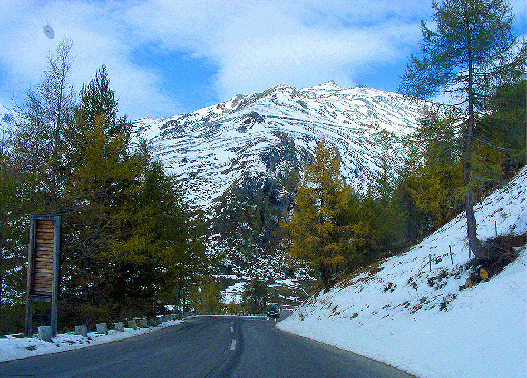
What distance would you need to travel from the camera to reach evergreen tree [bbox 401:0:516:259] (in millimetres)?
12148

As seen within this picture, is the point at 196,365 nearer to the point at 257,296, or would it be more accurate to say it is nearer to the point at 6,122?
the point at 6,122

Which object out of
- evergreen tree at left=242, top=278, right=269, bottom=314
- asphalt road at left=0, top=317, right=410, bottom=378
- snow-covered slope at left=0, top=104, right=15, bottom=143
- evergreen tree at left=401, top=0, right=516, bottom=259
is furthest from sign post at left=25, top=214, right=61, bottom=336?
evergreen tree at left=242, top=278, right=269, bottom=314

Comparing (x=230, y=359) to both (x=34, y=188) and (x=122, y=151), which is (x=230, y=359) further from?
(x=122, y=151)

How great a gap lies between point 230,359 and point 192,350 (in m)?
2.16

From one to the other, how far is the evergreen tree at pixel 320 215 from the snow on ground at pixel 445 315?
16.8 feet

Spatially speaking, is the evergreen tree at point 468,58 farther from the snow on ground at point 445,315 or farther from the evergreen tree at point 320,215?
the evergreen tree at point 320,215

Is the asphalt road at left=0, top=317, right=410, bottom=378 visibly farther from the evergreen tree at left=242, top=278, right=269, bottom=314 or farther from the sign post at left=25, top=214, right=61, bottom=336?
the evergreen tree at left=242, top=278, right=269, bottom=314

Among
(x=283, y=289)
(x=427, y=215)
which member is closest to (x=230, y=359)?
(x=427, y=215)

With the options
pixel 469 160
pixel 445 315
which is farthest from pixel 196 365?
pixel 469 160

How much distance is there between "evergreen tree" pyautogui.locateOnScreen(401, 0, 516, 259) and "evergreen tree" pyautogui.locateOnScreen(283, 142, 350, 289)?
1250cm

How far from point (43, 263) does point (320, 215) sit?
16.7 m

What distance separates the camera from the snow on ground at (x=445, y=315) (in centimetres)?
704

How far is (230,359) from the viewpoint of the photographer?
342 inches

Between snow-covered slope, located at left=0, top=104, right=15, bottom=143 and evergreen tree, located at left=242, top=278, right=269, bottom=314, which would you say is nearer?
snow-covered slope, located at left=0, top=104, right=15, bottom=143
